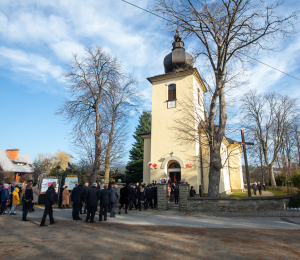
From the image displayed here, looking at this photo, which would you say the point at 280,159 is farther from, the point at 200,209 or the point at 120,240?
the point at 120,240

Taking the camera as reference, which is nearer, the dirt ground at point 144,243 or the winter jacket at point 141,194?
the dirt ground at point 144,243

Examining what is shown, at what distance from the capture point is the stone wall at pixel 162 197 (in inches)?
460

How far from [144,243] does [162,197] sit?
21.8ft

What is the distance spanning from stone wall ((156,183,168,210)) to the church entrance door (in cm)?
657

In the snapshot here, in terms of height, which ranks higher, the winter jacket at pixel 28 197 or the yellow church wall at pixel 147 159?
the yellow church wall at pixel 147 159

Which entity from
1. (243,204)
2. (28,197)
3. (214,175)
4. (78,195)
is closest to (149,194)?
(214,175)

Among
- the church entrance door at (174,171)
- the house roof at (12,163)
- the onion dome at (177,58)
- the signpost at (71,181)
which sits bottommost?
the signpost at (71,181)

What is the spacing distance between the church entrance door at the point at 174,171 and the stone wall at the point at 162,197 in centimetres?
657

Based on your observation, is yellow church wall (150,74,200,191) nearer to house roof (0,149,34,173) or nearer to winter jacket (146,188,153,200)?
winter jacket (146,188,153,200)

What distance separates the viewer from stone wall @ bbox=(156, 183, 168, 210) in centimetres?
1170

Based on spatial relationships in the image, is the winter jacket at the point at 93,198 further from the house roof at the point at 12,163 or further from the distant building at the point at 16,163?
the distant building at the point at 16,163

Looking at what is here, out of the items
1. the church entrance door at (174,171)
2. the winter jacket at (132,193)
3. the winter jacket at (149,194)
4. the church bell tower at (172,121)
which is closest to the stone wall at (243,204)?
the winter jacket at (149,194)

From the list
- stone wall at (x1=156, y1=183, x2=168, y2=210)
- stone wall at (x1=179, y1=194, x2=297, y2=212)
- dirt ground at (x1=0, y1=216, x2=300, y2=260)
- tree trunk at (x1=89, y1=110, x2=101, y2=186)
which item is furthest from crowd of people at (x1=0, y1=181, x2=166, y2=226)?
tree trunk at (x1=89, y1=110, x2=101, y2=186)

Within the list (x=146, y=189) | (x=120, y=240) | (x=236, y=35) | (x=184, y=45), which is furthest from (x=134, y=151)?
(x=120, y=240)
